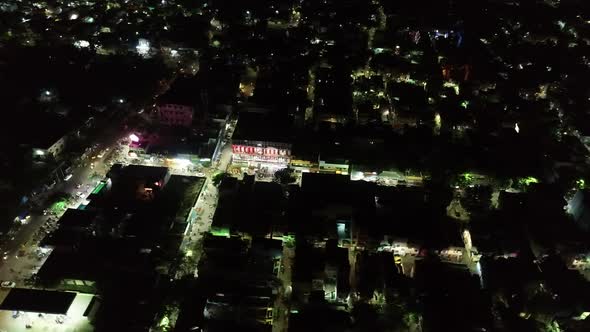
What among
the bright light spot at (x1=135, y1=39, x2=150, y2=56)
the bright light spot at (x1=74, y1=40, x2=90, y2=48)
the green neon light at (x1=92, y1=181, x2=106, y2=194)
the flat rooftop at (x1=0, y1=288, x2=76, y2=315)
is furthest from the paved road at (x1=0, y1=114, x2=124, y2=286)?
the bright light spot at (x1=74, y1=40, x2=90, y2=48)

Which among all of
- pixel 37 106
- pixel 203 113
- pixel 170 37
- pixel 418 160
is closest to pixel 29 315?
pixel 203 113

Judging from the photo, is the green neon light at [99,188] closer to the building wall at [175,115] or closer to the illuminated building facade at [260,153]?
the building wall at [175,115]

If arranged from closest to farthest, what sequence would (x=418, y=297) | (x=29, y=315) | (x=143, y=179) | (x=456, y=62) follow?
(x=29, y=315), (x=418, y=297), (x=143, y=179), (x=456, y=62)

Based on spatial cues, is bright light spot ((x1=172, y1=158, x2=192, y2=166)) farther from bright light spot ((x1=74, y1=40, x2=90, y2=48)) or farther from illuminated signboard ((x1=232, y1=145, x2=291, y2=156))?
bright light spot ((x1=74, y1=40, x2=90, y2=48))

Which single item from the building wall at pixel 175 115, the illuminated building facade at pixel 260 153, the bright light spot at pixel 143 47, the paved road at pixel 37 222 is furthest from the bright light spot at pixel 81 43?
the illuminated building facade at pixel 260 153

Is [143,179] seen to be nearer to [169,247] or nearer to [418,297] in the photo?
[169,247]

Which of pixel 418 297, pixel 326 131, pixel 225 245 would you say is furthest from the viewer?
pixel 326 131

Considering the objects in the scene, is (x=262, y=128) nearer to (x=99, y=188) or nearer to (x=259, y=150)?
(x=259, y=150)
